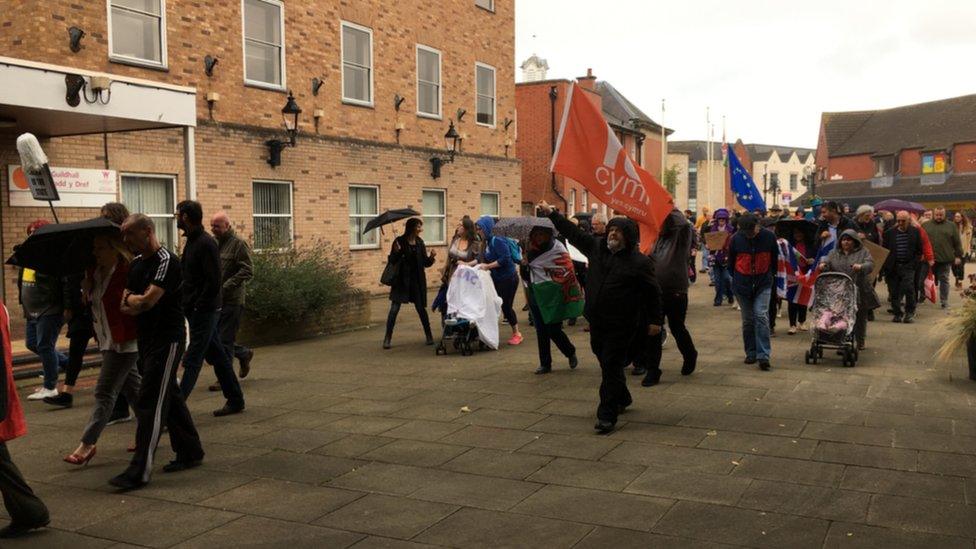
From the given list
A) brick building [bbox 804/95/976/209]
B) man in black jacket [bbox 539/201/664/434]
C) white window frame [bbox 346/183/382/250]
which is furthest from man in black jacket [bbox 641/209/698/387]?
brick building [bbox 804/95/976/209]

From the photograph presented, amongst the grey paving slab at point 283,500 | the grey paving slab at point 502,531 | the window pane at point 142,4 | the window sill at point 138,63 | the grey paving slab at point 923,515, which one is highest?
the window pane at point 142,4

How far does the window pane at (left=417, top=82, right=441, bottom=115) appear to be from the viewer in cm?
2281

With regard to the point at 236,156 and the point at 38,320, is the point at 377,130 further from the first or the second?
the point at 38,320

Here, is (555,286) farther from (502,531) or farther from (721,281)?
(721,281)

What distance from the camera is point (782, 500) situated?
539 centimetres

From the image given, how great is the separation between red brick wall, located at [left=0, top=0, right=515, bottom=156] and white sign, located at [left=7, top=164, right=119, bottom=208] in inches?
65.1

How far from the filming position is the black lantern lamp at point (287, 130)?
1778cm

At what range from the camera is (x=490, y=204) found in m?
26.2

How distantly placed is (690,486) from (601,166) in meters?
4.07

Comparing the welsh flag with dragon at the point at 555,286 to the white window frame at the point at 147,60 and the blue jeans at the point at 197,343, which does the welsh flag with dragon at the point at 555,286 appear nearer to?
the blue jeans at the point at 197,343

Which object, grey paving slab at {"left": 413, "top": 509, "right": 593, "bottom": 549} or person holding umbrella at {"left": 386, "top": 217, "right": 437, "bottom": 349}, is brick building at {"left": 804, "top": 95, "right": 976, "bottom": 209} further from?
grey paving slab at {"left": 413, "top": 509, "right": 593, "bottom": 549}

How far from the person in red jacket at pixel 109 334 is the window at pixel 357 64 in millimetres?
14124

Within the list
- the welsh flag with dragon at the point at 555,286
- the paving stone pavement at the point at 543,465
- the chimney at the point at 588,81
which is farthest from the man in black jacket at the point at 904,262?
the chimney at the point at 588,81

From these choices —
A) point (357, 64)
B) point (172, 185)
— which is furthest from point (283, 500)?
point (357, 64)
